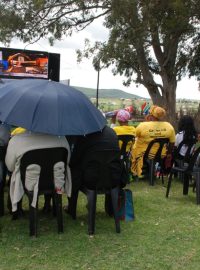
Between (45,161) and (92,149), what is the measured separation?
0.58 m

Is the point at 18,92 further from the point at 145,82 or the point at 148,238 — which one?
the point at 145,82

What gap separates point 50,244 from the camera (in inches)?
176

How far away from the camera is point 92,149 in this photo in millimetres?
4840

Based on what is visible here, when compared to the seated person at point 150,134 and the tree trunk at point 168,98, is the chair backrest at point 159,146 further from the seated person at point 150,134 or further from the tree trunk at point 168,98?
the tree trunk at point 168,98

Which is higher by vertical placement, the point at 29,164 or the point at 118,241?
the point at 29,164

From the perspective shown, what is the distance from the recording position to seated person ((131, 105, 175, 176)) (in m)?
7.82

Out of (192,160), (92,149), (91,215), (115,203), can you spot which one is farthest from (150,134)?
(91,215)

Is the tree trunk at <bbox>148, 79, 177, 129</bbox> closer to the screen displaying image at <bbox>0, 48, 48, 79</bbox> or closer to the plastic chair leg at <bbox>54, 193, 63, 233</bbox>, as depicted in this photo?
the screen displaying image at <bbox>0, 48, 48, 79</bbox>

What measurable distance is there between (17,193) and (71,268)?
1.08 meters

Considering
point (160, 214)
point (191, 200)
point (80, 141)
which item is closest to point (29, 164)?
point (80, 141)

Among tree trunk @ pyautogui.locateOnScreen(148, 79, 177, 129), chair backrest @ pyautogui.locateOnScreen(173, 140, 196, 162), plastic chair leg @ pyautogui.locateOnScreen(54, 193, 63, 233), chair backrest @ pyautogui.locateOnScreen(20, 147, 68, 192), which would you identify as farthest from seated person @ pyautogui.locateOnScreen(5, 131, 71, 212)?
tree trunk @ pyautogui.locateOnScreen(148, 79, 177, 129)

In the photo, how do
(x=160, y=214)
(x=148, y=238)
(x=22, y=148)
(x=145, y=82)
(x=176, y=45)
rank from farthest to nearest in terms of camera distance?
(x=145, y=82), (x=176, y=45), (x=160, y=214), (x=148, y=238), (x=22, y=148)

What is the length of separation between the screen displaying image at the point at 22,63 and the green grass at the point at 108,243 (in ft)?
24.5

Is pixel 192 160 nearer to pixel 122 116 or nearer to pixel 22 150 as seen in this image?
pixel 122 116
